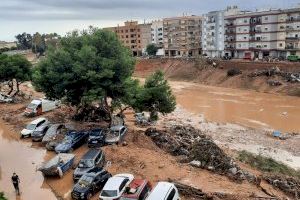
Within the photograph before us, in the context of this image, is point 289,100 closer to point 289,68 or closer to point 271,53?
point 289,68

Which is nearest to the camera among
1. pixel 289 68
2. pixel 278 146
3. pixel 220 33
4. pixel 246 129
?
pixel 278 146

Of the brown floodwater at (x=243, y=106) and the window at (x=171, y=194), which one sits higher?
the window at (x=171, y=194)

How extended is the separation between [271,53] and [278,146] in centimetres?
5845

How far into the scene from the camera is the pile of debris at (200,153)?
25219 mm

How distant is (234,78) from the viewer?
84062mm

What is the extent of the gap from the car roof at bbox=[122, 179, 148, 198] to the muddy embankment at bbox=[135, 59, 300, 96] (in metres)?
56.5

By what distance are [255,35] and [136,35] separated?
5386 centimetres

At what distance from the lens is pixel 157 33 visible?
133m

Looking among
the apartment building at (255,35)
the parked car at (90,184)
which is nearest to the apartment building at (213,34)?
the apartment building at (255,35)

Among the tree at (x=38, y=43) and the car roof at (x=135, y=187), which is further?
the tree at (x=38, y=43)

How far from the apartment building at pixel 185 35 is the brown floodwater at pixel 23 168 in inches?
3485

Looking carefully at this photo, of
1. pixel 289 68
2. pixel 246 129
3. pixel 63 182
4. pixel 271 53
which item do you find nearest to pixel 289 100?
pixel 289 68

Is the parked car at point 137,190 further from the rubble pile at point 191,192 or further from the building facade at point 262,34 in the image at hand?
the building facade at point 262,34

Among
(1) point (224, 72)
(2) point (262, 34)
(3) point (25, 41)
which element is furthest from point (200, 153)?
(3) point (25, 41)
